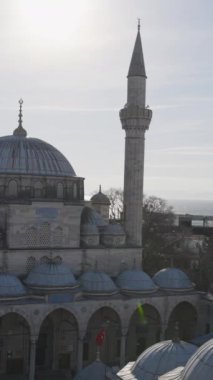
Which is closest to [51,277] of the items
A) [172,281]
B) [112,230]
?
[112,230]

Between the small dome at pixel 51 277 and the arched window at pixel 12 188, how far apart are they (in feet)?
11.4

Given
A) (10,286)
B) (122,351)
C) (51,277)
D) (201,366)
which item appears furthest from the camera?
(122,351)

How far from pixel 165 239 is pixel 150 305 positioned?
19.1 metres

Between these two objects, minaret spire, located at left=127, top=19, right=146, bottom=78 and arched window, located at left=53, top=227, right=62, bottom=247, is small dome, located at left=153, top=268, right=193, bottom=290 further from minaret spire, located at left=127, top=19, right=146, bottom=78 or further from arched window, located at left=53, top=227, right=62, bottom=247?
minaret spire, located at left=127, top=19, right=146, bottom=78

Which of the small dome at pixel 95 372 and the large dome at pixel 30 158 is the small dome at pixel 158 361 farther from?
the large dome at pixel 30 158

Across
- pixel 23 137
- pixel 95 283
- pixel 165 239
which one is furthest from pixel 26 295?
pixel 165 239

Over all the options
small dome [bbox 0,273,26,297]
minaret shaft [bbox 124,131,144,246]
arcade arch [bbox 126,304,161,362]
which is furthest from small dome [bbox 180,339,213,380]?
minaret shaft [bbox 124,131,144,246]

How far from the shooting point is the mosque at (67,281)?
2108cm

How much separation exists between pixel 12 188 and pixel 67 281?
4860 mm

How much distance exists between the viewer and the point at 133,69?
2650 centimetres

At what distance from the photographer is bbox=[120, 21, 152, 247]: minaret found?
26.4 m

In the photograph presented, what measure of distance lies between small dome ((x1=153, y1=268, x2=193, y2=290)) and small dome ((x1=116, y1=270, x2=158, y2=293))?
76 cm

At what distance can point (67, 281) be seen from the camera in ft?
70.2

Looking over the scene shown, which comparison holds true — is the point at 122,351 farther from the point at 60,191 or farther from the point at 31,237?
the point at 60,191
